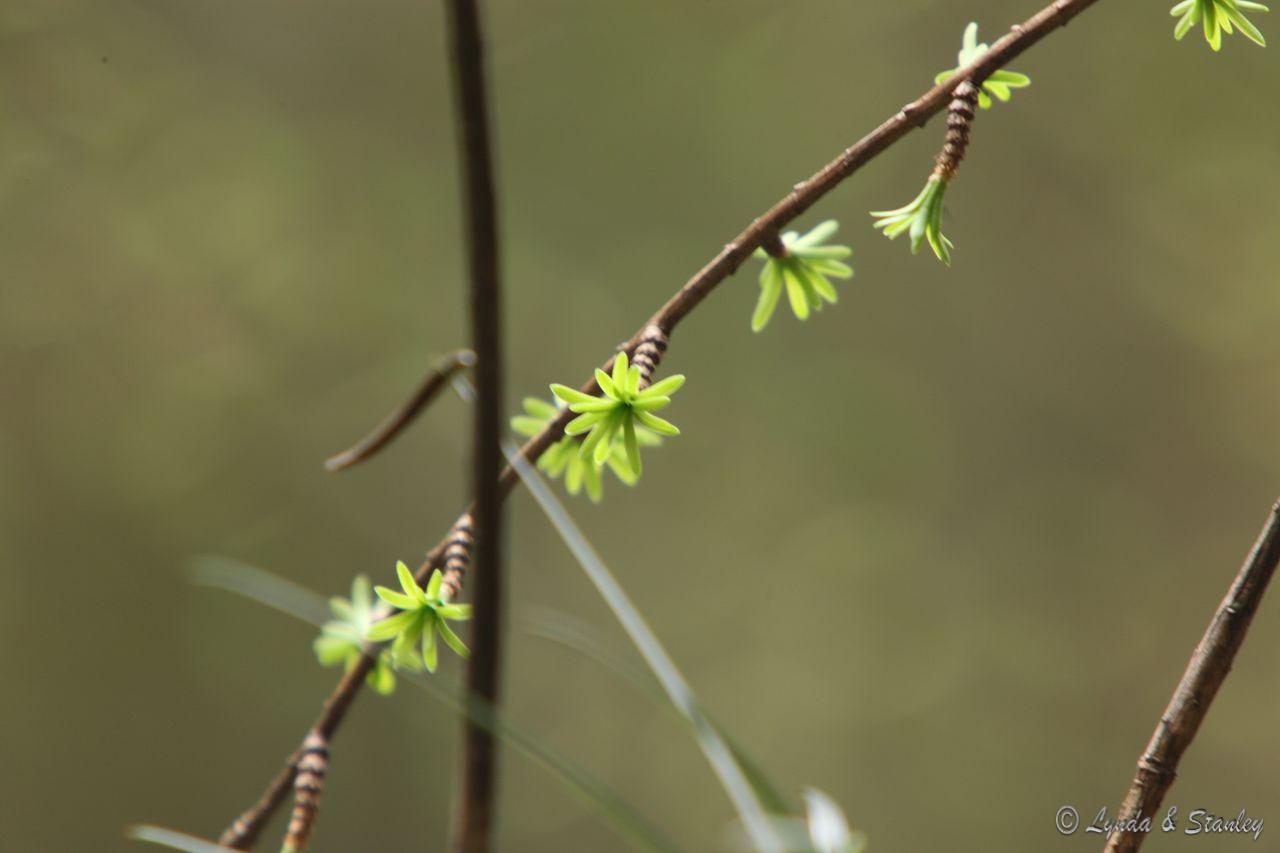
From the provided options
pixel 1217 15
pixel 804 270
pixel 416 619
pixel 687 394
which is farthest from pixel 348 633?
pixel 687 394

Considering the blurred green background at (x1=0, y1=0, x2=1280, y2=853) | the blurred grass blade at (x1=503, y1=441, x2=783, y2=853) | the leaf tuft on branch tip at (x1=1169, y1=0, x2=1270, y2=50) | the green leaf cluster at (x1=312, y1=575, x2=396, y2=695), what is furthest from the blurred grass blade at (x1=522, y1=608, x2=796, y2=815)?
the blurred green background at (x1=0, y1=0, x2=1280, y2=853)

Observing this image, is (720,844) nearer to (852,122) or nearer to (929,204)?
(852,122)

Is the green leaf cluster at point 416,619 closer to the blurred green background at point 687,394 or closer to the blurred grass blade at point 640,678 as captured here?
the blurred grass blade at point 640,678

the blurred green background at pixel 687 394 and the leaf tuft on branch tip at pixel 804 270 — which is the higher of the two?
the blurred green background at pixel 687 394

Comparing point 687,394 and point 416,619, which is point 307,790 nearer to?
point 416,619

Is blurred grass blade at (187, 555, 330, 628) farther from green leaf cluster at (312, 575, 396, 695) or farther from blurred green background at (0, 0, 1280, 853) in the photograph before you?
blurred green background at (0, 0, 1280, 853)

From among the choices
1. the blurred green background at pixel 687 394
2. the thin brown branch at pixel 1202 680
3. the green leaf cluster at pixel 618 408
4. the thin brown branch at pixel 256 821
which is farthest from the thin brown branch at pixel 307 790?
the blurred green background at pixel 687 394
